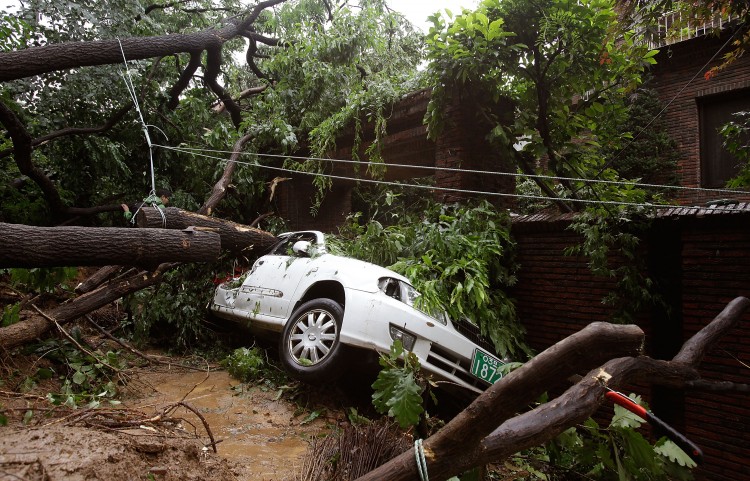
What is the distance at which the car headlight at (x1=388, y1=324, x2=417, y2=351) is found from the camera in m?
3.91

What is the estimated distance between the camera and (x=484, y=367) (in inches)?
161

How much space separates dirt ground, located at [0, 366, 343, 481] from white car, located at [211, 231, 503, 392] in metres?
0.58

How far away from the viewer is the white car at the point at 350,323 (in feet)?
13.0

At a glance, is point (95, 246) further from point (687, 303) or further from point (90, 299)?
→ point (687, 303)

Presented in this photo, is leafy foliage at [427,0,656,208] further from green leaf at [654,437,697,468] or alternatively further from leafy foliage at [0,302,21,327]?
leafy foliage at [0,302,21,327]

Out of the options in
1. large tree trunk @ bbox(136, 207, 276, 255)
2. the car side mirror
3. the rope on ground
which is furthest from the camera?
the car side mirror

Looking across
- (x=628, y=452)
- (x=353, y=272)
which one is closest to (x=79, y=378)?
(x=353, y=272)

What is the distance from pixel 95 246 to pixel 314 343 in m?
2.16

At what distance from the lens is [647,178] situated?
30.5ft

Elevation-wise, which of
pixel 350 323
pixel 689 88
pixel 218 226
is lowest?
pixel 350 323

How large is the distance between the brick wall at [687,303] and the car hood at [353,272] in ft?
6.44

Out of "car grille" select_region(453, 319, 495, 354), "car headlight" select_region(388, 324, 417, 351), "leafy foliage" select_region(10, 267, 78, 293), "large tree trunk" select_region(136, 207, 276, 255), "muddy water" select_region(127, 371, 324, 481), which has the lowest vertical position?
"muddy water" select_region(127, 371, 324, 481)

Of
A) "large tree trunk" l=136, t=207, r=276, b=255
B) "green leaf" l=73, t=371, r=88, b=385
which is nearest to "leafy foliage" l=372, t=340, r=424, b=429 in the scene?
"large tree trunk" l=136, t=207, r=276, b=255

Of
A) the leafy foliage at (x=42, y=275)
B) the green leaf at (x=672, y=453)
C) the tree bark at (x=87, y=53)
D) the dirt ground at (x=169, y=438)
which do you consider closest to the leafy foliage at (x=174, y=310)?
the dirt ground at (x=169, y=438)
